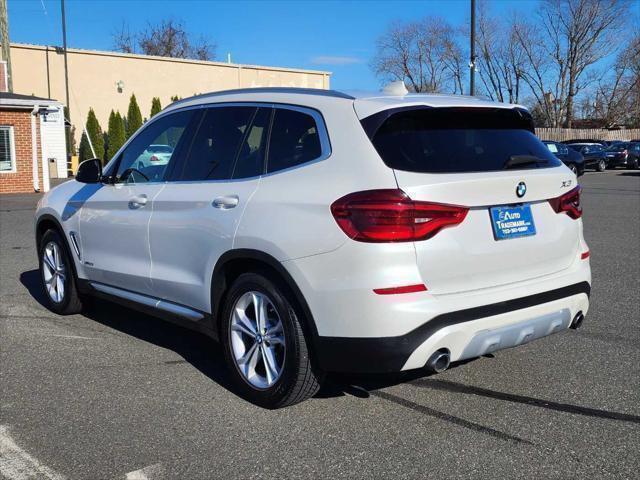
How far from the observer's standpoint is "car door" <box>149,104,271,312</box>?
13.9 feet

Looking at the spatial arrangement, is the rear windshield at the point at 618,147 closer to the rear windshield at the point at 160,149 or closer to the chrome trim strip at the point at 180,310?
the rear windshield at the point at 160,149

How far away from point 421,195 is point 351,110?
2.27 feet

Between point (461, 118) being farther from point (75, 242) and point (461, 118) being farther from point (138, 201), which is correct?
point (75, 242)

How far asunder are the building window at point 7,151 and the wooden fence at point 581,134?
4059 centimetres

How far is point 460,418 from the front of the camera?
154 inches

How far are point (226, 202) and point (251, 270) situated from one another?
0.45 meters

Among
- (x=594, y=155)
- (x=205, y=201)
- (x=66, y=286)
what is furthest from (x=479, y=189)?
(x=594, y=155)

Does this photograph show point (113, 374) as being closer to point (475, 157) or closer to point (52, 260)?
point (52, 260)

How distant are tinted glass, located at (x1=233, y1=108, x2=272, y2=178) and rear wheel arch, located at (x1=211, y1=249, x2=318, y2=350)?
0.52 m

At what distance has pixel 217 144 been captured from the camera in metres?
4.65

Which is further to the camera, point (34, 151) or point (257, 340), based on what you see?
point (34, 151)

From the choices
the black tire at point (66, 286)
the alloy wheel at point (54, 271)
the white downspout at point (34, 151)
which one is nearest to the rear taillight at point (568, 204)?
the black tire at point (66, 286)

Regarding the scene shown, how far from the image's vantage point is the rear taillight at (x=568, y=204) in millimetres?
4113

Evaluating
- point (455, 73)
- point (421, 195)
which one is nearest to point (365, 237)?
point (421, 195)
